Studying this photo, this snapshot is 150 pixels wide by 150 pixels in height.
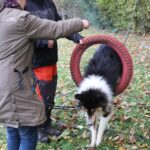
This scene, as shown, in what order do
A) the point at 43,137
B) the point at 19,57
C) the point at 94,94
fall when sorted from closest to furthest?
1. the point at 19,57
2. the point at 94,94
3. the point at 43,137

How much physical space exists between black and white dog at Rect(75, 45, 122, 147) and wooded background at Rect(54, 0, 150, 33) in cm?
707

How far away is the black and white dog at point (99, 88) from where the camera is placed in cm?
373

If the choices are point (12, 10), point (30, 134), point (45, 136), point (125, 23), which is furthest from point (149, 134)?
point (125, 23)

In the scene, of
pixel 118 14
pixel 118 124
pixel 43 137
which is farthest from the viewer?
pixel 118 14

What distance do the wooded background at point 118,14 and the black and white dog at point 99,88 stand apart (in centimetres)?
707

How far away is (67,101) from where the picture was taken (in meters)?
5.97

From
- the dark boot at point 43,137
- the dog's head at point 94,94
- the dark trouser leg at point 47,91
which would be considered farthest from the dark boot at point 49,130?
the dog's head at point 94,94

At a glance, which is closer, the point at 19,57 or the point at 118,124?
the point at 19,57

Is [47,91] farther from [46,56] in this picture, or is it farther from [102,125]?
[102,125]

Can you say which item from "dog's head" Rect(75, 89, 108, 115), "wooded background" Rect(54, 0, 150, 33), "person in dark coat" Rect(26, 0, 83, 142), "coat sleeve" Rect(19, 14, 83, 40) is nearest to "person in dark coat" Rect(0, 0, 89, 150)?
"coat sleeve" Rect(19, 14, 83, 40)

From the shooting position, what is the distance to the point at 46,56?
3957mm

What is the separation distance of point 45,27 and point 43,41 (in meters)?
0.81

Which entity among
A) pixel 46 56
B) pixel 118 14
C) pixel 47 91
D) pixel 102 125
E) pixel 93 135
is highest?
pixel 46 56

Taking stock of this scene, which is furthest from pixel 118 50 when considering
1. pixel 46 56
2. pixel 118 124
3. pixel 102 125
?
pixel 118 124
